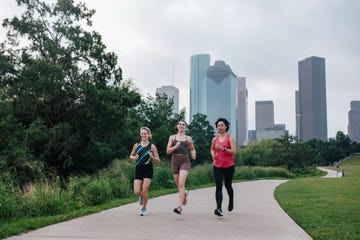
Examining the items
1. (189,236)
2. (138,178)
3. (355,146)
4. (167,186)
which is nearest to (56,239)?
(189,236)

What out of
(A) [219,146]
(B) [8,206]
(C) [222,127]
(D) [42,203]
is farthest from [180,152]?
(B) [8,206]

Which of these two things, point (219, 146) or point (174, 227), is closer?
point (174, 227)

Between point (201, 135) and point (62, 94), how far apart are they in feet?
83.5

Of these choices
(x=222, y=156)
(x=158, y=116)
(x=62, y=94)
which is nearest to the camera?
(x=222, y=156)

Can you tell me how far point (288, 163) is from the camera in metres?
55.4

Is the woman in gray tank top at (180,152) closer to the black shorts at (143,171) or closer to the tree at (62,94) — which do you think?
the black shorts at (143,171)

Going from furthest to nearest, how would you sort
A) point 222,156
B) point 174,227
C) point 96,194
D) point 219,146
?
point 96,194
point 222,156
point 219,146
point 174,227

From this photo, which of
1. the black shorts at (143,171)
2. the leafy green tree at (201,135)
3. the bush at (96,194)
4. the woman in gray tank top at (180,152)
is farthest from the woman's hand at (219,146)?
the leafy green tree at (201,135)

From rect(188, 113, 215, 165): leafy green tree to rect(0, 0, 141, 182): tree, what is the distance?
17020mm

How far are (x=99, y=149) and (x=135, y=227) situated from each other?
23.9 meters

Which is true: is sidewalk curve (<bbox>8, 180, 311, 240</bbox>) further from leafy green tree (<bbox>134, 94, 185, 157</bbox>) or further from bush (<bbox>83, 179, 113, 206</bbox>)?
leafy green tree (<bbox>134, 94, 185, 157</bbox>)

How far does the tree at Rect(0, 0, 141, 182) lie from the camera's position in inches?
1050

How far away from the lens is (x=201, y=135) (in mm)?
50906

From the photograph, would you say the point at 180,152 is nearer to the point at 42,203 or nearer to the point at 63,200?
the point at 63,200
